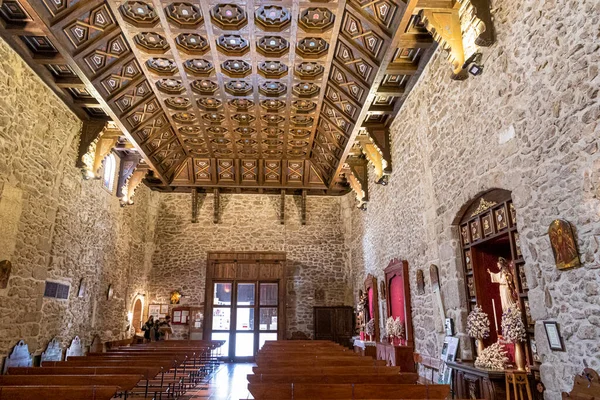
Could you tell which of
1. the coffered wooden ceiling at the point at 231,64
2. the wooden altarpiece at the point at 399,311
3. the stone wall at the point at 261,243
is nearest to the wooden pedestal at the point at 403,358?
the wooden altarpiece at the point at 399,311

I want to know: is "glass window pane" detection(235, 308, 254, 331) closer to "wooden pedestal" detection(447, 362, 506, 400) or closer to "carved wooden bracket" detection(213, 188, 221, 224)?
"carved wooden bracket" detection(213, 188, 221, 224)

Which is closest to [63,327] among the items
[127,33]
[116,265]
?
[116,265]

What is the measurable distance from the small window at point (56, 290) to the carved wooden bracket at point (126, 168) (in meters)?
3.56

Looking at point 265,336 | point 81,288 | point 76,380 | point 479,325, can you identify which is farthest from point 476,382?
point 265,336

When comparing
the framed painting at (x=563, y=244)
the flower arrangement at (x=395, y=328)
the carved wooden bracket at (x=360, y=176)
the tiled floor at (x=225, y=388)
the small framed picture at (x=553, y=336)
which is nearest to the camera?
the framed painting at (x=563, y=244)

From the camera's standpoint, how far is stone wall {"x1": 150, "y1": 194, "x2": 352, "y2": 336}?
14570 mm

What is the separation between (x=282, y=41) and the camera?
7.64 m

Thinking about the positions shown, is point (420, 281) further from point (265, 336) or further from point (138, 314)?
point (138, 314)

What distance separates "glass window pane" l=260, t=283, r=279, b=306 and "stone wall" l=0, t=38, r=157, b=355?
4879 millimetres

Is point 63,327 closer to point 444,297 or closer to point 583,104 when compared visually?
point 444,297

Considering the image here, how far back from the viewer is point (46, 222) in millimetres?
8156

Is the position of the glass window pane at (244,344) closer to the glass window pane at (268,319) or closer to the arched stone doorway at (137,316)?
the glass window pane at (268,319)

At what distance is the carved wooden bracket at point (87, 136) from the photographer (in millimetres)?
9258

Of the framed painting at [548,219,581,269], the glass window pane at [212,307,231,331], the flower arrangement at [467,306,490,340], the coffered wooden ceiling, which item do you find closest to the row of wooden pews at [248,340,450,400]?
the flower arrangement at [467,306,490,340]
